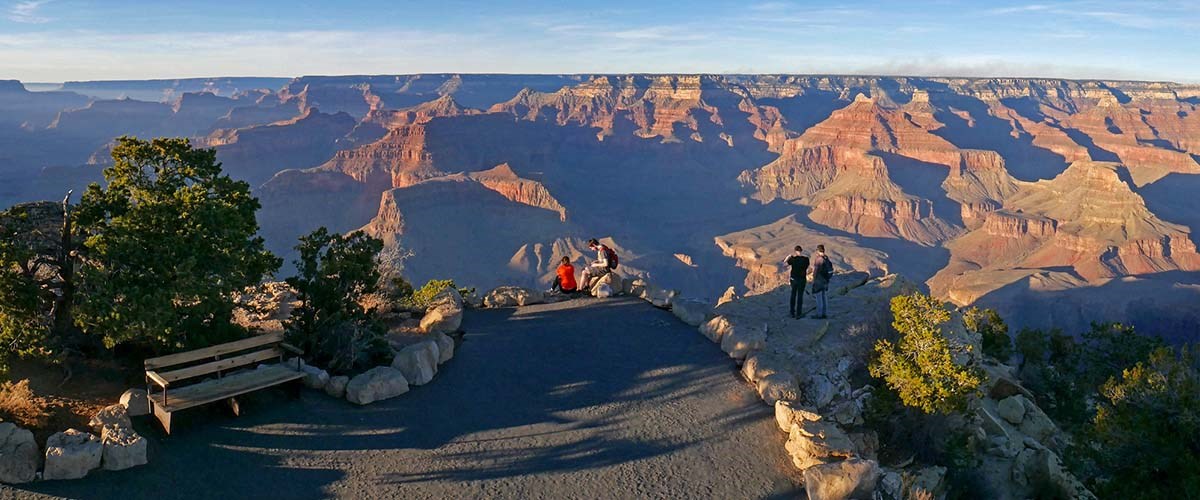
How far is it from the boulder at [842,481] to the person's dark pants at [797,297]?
8.20m

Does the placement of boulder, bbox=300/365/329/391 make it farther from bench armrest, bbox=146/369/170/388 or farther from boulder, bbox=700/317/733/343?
boulder, bbox=700/317/733/343

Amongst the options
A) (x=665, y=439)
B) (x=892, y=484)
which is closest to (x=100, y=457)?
(x=665, y=439)

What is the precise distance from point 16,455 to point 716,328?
45.5 feet

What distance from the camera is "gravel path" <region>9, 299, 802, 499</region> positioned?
34.4 ft

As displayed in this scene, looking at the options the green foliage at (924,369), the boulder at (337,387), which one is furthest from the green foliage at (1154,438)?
the boulder at (337,387)

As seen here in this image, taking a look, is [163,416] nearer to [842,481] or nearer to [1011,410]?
[842,481]

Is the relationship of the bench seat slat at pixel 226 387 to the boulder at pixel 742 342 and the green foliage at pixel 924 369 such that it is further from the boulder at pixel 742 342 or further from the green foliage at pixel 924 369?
the green foliage at pixel 924 369

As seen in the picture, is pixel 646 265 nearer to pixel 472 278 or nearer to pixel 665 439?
pixel 472 278

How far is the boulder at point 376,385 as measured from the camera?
1316 centimetres

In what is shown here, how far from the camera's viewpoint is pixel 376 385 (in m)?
13.4

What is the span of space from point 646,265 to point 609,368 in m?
92.7

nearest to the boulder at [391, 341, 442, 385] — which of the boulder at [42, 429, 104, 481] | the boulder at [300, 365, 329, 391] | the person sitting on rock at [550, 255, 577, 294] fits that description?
the boulder at [300, 365, 329, 391]

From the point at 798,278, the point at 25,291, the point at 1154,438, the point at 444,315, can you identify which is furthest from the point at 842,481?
the point at 25,291

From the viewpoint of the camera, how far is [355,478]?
10.7m
